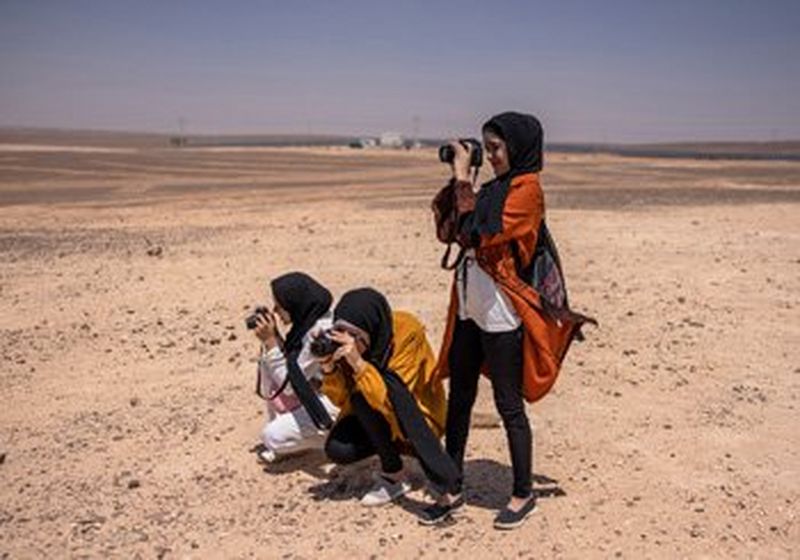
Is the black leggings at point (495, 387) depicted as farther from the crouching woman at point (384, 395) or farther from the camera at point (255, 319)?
the camera at point (255, 319)

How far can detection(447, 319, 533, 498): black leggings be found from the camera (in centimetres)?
422

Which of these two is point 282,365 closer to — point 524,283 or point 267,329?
point 267,329

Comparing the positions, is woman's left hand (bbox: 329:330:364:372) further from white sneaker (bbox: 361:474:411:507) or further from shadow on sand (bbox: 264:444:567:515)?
shadow on sand (bbox: 264:444:567:515)

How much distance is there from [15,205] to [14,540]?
20.6 meters

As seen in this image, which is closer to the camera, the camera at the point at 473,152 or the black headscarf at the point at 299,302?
the camera at the point at 473,152

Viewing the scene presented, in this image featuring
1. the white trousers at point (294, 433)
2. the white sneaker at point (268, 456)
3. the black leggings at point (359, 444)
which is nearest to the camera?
the black leggings at point (359, 444)

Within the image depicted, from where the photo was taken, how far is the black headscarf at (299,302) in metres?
5.15

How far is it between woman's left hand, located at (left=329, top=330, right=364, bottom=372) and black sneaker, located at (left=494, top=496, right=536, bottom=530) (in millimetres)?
1031

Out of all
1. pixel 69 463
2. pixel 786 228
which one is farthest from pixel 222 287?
pixel 786 228

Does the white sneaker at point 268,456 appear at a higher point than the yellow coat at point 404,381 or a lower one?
lower

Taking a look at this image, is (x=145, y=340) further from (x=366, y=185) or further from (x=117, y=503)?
(x=366, y=185)

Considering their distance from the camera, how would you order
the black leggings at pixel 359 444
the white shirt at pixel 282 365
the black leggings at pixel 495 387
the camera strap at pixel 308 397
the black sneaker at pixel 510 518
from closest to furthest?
the black leggings at pixel 495 387 → the black sneaker at pixel 510 518 → the black leggings at pixel 359 444 → the camera strap at pixel 308 397 → the white shirt at pixel 282 365

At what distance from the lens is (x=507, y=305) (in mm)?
4191

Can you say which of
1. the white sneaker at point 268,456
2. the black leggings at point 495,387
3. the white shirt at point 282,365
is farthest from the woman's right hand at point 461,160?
the white sneaker at point 268,456
